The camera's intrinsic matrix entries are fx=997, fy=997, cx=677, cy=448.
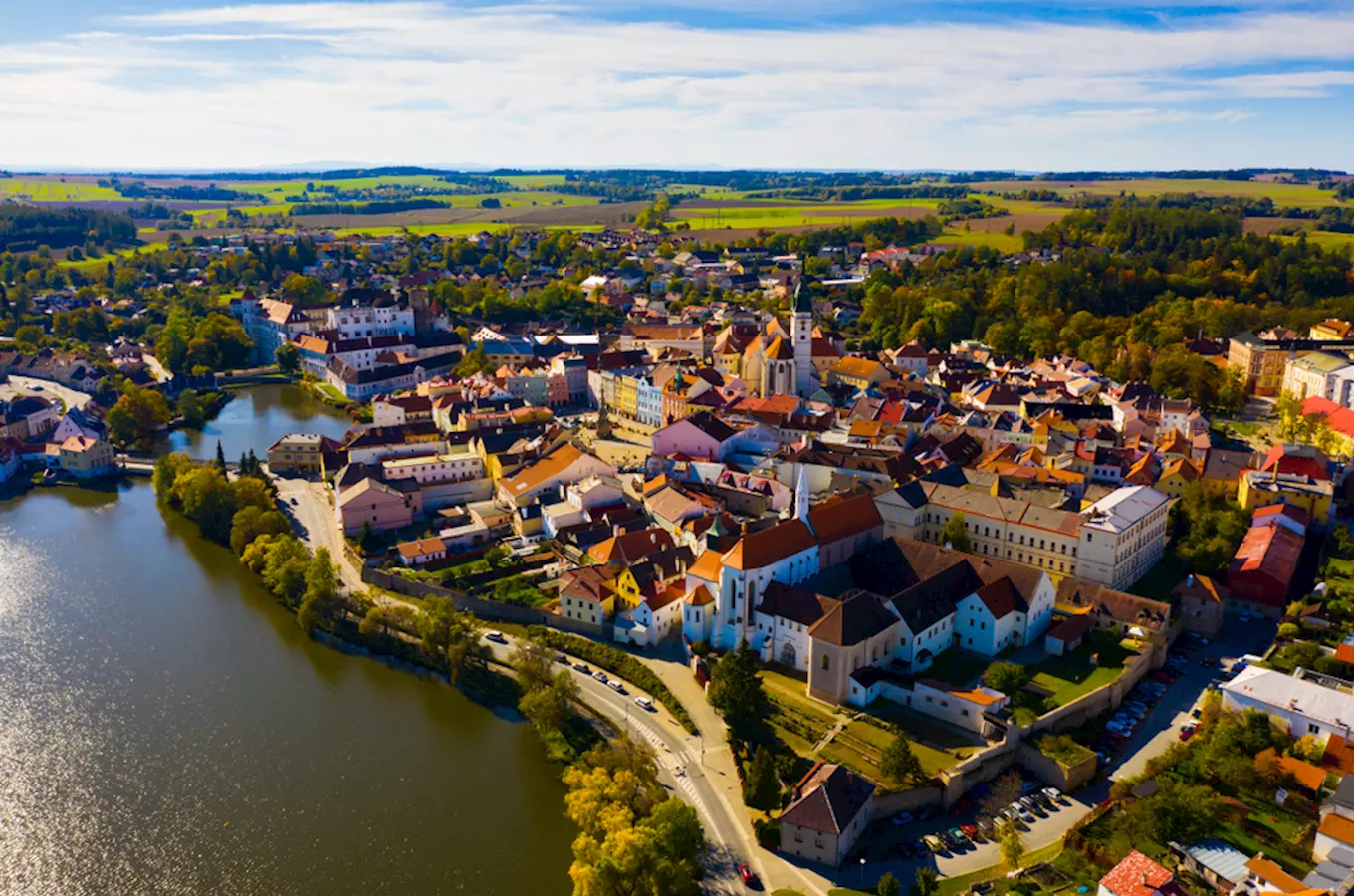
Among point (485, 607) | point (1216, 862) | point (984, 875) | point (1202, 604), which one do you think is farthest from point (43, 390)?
point (1216, 862)

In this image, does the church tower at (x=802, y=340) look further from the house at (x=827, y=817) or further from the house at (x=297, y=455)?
the house at (x=827, y=817)

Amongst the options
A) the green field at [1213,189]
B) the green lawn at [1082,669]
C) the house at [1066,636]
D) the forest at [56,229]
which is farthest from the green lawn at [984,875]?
the forest at [56,229]

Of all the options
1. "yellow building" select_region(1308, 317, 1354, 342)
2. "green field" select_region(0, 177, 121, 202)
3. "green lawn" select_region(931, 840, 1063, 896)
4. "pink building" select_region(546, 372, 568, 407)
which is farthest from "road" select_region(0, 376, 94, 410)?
"green field" select_region(0, 177, 121, 202)

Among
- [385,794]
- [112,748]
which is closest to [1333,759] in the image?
[385,794]

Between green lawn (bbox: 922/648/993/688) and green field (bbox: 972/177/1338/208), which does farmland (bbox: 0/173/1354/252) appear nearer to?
green field (bbox: 972/177/1338/208)

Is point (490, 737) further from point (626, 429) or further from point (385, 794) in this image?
point (626, 429)

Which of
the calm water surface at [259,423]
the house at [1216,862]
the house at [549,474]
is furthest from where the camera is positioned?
the calm water surface at [259,423]
